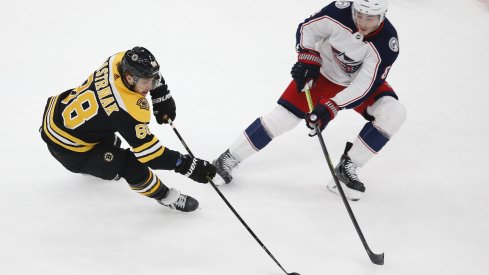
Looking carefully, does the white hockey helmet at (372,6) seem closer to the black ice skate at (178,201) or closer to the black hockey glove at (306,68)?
the black hockey glove at (306,68)

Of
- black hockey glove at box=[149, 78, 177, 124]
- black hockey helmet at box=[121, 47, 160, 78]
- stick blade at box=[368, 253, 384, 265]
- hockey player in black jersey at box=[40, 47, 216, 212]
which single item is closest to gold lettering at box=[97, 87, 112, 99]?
hockey player in black jersey at box=[40, 47, 216, 212]

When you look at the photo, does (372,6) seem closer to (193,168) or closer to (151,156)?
(193,168)

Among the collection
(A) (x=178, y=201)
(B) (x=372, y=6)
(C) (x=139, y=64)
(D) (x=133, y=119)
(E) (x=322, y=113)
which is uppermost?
(C) (x=139, y=64)

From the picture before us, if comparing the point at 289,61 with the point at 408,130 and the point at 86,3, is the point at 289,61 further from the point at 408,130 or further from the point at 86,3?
the point at 86,3

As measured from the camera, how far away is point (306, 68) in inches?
114

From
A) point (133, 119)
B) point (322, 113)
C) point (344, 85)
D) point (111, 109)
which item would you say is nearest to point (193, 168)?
point (133, 119)

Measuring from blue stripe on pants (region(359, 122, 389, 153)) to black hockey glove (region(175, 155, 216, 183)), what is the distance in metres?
0.98

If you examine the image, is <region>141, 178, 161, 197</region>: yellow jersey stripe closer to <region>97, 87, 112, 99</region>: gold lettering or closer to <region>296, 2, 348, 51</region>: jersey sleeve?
<region>97, 87, 112, 99</region>: gold lettering

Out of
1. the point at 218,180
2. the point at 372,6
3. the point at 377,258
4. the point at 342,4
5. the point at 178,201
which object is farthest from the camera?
the point at 218,180

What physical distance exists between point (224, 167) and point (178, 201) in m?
0.44

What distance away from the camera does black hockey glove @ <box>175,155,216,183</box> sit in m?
2.49

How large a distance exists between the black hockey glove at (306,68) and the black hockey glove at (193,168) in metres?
0.76

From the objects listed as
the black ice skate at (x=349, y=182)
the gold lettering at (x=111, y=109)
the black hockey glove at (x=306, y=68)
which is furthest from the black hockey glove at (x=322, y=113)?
the gold lettering at (x=111, y=109)

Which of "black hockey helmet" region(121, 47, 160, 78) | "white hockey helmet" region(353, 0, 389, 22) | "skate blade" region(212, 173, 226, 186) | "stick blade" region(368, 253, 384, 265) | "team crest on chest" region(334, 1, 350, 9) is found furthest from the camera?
"skate blade" region(212, 173, 226, 186)
